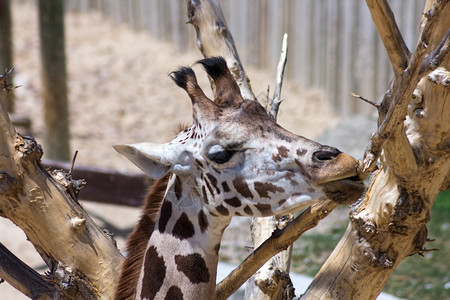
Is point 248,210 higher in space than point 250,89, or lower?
lower

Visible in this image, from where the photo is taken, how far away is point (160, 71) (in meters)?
12.0

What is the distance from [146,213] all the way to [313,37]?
8664 mm

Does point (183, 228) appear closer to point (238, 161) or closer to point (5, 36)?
point (238, 161)

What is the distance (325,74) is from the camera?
10914 mm

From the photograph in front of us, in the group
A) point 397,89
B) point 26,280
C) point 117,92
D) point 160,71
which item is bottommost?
point 117,92

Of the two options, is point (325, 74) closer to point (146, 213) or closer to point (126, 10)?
point (126, 10)

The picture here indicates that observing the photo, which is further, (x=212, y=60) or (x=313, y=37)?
(x=313, y=37)

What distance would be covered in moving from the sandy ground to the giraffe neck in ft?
17.0

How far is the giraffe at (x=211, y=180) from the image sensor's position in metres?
2.25

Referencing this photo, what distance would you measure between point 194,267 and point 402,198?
759mm

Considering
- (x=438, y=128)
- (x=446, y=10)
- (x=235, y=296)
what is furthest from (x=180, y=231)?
(x=235, y=296)

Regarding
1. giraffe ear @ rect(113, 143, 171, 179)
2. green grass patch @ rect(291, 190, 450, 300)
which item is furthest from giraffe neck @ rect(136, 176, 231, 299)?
green grass patch @ rect(291, 190, 450, 300)

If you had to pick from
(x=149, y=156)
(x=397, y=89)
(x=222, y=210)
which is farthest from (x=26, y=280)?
(x=397, y=89)

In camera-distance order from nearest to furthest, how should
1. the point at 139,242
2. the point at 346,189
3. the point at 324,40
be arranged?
the point at 346,189 → the point at 139,242 → the point at 324,40
